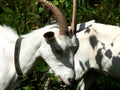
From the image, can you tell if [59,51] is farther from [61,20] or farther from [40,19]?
[40,19]

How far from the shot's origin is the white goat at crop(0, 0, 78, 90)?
657cm

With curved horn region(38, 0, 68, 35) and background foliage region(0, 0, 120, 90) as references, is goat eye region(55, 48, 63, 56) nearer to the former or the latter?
curved horn region(38, 0, 68, 35)

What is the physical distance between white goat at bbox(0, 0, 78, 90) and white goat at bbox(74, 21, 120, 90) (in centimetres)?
155

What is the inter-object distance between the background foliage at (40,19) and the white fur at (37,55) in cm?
147

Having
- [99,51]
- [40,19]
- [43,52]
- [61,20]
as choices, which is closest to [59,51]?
[43,52]

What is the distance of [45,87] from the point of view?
8.51 metres

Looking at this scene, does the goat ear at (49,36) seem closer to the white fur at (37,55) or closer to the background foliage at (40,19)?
the white fur at (37,55)

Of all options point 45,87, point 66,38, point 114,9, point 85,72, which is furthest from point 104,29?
point 114,9

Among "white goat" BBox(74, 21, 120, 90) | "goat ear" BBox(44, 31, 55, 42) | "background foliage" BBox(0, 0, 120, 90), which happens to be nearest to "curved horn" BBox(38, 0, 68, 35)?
"goat ear" BBox(44, 31, 55, 42)

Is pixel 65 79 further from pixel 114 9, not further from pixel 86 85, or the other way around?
→ pixel 114 9

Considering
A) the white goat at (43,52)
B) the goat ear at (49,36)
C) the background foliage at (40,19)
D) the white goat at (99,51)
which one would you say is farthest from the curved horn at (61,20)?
the background foliage at (40,19)

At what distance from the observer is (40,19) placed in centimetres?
920

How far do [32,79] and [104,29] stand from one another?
1.43 m

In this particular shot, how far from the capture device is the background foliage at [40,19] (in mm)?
8578
